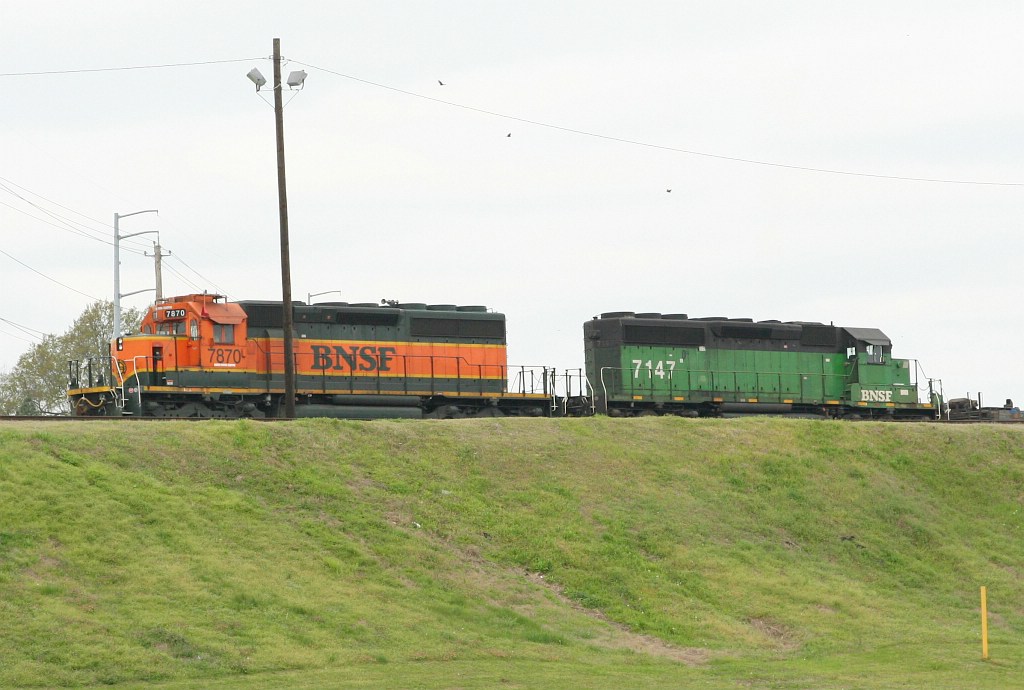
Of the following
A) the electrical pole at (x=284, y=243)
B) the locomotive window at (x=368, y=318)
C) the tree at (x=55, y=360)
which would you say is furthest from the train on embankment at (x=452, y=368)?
the tree at (x=55, y=360)

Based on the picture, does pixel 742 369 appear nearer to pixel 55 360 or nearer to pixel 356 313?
pixel 356 313

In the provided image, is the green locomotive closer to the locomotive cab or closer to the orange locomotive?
the orange locomotive

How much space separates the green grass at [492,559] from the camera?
1736cm

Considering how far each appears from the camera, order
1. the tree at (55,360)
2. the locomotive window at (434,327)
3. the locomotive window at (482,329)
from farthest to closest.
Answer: the tree at (55,360)
the locomotive window at (482,329)
the locomotive window at (434,327)

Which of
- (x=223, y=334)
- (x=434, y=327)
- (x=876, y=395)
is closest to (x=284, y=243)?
(x=223, y=334)

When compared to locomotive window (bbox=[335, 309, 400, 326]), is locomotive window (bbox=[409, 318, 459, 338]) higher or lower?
lower

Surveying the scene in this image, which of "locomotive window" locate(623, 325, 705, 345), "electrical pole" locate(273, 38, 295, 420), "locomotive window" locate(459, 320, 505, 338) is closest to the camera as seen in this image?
"electrical pole" locate(273, 38, 295, 420)

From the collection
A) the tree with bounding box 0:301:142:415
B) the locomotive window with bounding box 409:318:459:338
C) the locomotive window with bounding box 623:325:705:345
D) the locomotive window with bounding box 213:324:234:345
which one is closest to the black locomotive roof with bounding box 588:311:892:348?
the locomotive window with bounding box 623:325:705:345

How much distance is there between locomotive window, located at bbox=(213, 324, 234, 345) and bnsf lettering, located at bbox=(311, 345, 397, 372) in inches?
93.9

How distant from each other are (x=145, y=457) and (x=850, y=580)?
559 inches

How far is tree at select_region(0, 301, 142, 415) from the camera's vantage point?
2415 inches

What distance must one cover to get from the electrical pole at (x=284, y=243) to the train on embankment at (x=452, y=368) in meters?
3.58

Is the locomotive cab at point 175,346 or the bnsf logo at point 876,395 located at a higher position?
the locomotive cab at point 175,346

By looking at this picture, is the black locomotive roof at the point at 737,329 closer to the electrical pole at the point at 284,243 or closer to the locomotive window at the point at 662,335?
the locomotive window at the point at 662,335
